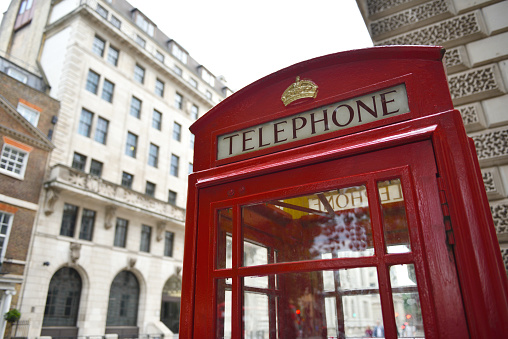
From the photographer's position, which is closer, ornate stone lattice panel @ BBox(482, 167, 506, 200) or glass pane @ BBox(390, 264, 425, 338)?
glass pane @ BBox(390, 264, 425, 338)

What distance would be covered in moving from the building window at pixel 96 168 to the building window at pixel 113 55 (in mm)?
7312

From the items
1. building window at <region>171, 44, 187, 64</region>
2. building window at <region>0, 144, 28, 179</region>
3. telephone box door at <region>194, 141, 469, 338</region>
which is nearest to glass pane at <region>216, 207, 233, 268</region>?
telephone box door at <region>194, 141, 469, 338</region>

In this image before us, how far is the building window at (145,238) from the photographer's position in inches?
913

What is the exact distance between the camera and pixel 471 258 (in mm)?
1505

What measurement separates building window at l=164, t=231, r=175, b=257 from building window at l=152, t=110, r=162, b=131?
26.0ft

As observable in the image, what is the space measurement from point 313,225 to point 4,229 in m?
18.9

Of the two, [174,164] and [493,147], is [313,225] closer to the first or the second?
[493,147]

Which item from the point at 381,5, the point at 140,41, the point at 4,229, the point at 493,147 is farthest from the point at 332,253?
the point at 140,41

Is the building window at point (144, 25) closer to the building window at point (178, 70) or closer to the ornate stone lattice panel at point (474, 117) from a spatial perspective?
the building window at point (178, 70)

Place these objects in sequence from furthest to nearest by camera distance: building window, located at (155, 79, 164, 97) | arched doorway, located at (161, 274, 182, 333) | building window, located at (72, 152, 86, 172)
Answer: building window, located at (155, 79, 164, 97), arched doorway, located at (161, 274, 182, 333), building window, located at (72, 152, 86, 172)

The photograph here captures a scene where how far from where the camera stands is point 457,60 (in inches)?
140

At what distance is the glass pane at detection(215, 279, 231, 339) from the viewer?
2.07m

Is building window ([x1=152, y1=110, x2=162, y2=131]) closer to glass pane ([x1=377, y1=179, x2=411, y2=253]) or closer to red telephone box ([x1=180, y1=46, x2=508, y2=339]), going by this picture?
red telephone box ([x1=180, y1=46, x2=508, y2=339])

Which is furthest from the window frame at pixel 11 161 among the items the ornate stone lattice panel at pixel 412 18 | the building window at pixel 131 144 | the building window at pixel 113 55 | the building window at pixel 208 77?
the building window at pixel 208 77
